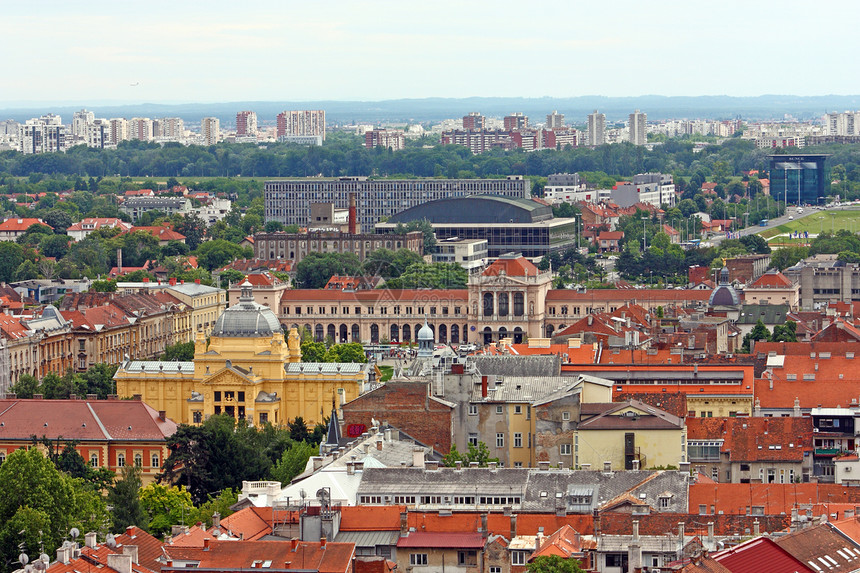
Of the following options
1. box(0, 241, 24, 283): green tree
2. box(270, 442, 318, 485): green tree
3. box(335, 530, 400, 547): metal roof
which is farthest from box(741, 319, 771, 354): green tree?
box(0, 241, 24, 283): green tree

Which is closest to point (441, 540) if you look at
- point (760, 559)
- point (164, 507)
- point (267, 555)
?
point (267, 555)

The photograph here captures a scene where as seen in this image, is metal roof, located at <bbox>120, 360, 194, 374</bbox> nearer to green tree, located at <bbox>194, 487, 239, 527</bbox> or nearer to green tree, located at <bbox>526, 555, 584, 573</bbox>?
green tree, located at <bbox>194, 487, 239, 527</bbox>

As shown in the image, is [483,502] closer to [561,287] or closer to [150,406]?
[150,406]

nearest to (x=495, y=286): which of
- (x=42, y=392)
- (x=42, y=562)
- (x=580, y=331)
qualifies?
(x=580, y=331)

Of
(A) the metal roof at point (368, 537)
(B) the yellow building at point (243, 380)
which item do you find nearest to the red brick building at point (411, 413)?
(B) the yellow building at point (243, 380)

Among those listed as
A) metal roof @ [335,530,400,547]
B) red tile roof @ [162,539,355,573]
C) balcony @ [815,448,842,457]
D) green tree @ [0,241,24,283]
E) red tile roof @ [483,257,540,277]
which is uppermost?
red tile roof @ [162,539,355,573]

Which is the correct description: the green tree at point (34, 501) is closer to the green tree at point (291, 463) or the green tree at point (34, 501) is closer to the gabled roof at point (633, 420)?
the green tree at point (291, 463)
